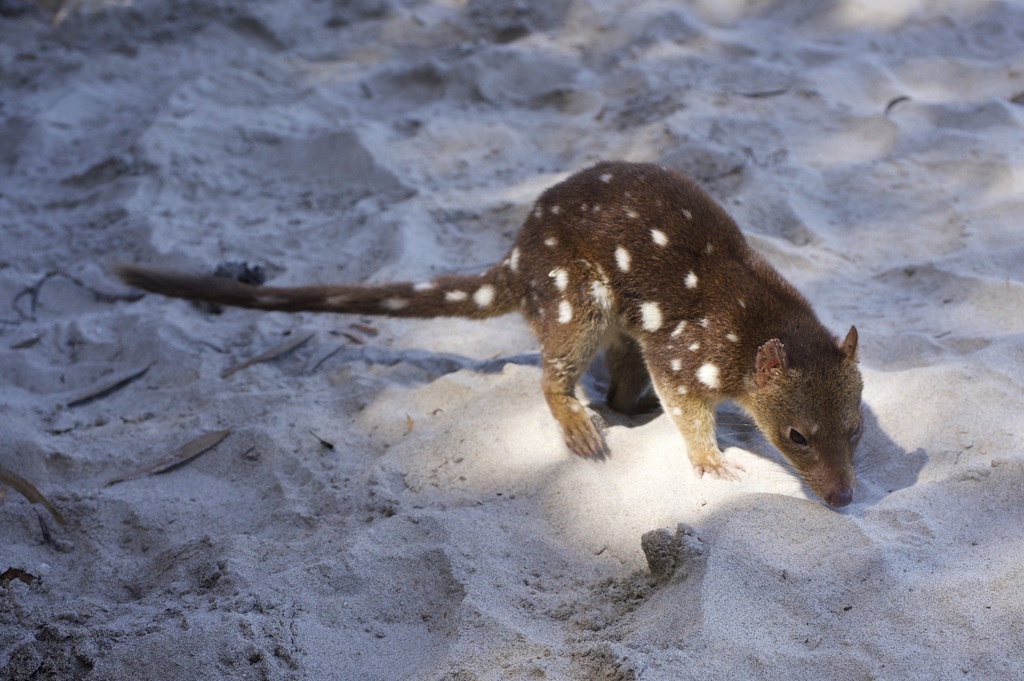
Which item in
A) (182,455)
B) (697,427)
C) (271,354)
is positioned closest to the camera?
(697,427)

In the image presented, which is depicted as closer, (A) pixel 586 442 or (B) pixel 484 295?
(A) pixel 586 442

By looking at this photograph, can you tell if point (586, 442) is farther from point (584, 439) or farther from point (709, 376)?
point (709, 376)

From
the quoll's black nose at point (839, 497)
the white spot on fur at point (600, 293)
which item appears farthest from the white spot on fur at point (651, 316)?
the quoll's black nose at point (839, 497)

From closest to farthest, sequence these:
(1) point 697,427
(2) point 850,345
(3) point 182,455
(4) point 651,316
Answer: (2) point 850,345, (1) point 697,427, (3) point 182,455, (4) point 651,316

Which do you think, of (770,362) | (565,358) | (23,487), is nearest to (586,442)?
(565,358)

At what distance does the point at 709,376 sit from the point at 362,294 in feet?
5.34

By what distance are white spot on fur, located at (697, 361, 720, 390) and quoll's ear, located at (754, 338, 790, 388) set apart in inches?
7.2

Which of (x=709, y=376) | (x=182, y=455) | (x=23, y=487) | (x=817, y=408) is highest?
(x=817, y=408)

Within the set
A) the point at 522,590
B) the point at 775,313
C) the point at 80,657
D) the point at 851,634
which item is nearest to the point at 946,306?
the point at 775,313

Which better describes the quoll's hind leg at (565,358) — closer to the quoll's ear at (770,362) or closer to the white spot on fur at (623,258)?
the white spot on fur at (623,258)

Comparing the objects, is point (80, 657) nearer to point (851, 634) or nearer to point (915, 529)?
point (851, 634)

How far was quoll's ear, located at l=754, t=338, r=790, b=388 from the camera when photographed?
3.21 meters

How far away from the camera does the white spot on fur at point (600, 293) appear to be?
373 centimetres

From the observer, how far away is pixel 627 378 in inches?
159
